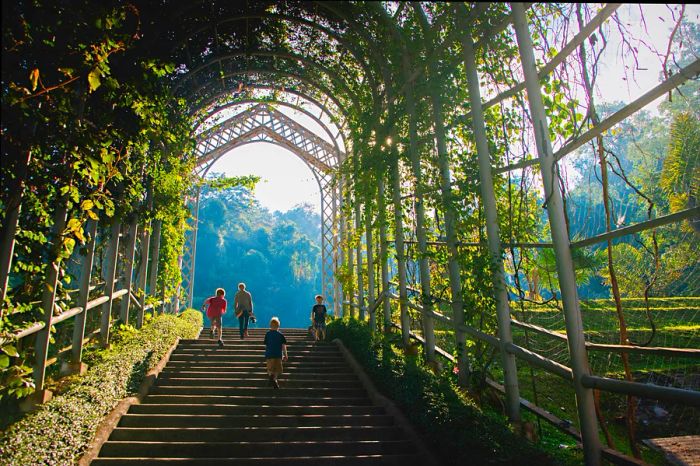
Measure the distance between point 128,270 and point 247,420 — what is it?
4.28 metres

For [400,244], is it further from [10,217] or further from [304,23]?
[10,217]

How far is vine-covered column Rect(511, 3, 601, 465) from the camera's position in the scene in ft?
10.6

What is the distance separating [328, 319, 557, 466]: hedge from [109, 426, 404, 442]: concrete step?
47 centimetres

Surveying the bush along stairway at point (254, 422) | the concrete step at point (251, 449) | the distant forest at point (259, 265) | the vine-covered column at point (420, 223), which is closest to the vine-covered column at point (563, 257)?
the bush along stairway at point (254, 422)

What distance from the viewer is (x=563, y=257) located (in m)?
3.44

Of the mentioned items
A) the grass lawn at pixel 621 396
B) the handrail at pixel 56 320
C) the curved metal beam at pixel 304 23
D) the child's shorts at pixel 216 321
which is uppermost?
the curved metal beam at pixel 304 23

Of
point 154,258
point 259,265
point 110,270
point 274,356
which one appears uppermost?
point 259,265

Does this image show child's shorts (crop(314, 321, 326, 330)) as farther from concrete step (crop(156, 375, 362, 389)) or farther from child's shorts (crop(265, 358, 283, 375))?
child's shorts (crop(265, 358, 283, 375))

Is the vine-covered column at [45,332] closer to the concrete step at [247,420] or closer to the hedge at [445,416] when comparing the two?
the concrete step at [247,420]

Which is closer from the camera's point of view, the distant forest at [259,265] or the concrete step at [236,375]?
the concrete step at [236,375]

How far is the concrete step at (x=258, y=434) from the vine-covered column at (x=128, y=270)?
341 centimetres

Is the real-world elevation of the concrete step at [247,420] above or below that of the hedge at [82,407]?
below

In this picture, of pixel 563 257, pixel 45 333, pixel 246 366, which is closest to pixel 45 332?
pixel 45 333

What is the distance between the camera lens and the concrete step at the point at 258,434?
4672mm
